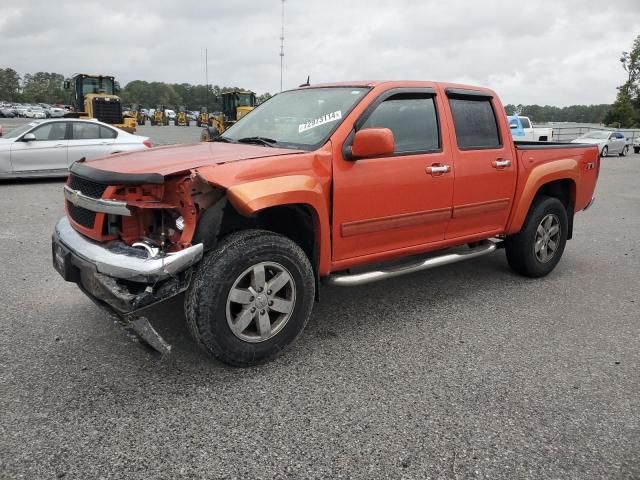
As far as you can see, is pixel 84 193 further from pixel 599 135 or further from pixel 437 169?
pixel 599 135

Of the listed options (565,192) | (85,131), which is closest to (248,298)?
(565,192)

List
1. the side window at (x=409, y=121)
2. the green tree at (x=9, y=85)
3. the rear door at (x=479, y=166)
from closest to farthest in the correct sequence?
the side window at (x=409, y=121) → the rear door at (x=479, y=166) → the green tree at (x=9, y=85)

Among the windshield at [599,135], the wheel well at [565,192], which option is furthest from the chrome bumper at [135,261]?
the windshield at [599,135]

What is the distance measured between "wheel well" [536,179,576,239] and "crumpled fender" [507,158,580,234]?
262mm

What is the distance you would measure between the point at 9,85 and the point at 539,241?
126 meters

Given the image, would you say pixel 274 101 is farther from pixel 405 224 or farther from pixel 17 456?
pixel 17 456

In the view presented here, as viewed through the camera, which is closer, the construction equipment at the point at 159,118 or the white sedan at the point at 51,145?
the white sedan at the point at 51,145

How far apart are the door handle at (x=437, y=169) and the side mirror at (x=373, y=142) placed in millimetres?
707

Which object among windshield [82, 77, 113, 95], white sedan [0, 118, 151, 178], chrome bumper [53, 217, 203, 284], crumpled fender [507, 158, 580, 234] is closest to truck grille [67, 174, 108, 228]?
Result: chrome bumper [53, 217, 203, 284]

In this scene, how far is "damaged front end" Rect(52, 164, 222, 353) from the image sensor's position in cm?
296

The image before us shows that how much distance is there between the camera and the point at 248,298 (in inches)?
127

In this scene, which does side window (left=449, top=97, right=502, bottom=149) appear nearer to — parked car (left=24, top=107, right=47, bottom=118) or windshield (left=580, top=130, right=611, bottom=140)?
windshield (left=580, top=130, right=611, bottom=140)

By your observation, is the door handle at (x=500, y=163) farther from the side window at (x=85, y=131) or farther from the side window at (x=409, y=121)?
the side window at (x=85, y=131)

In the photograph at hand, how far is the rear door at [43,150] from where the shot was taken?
10578mm
